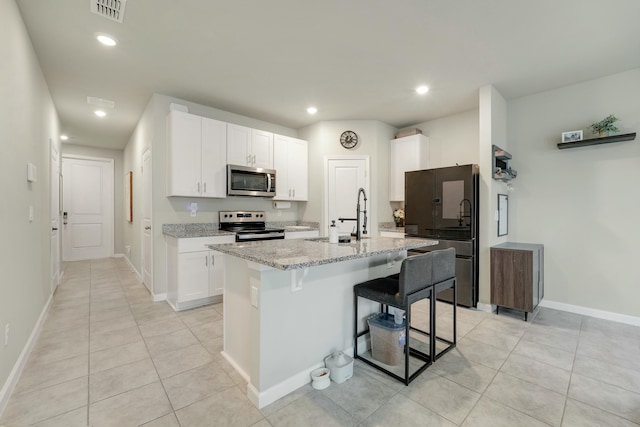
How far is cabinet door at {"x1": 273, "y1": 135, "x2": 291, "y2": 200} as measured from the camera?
15.0 ft

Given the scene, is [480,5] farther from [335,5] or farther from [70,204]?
[70,204]

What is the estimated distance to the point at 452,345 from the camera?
2449 mm

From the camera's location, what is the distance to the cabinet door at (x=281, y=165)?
15.0 ft

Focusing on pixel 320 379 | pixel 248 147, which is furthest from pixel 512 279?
pixel 248 147

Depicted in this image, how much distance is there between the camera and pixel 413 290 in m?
1.96

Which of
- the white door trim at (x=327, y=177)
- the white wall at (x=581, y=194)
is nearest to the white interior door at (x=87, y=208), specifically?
the white door trim at (x=327, y=177)

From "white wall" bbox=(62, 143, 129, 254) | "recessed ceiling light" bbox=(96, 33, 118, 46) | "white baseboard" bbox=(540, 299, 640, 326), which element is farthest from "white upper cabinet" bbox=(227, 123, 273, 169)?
"white wall" bbox=(62, 143, 129, 254)

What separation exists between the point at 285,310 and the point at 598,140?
371cm

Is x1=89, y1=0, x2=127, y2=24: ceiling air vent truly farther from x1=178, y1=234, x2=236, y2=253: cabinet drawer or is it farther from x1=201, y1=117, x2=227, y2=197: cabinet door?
x1=178, y1=234, x2=236, y2=253: cabinet drawer

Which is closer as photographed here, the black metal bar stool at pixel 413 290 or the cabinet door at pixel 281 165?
the black metal bar stool at pixel 413 290

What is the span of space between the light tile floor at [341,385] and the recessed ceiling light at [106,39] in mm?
2661

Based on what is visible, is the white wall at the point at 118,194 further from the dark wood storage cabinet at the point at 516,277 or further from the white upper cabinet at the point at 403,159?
the dark wood storage cabinet at the point at 516,277

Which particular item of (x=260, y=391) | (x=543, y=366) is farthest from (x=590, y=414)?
(x=260, y=391)

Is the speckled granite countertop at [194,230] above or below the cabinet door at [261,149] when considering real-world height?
below
